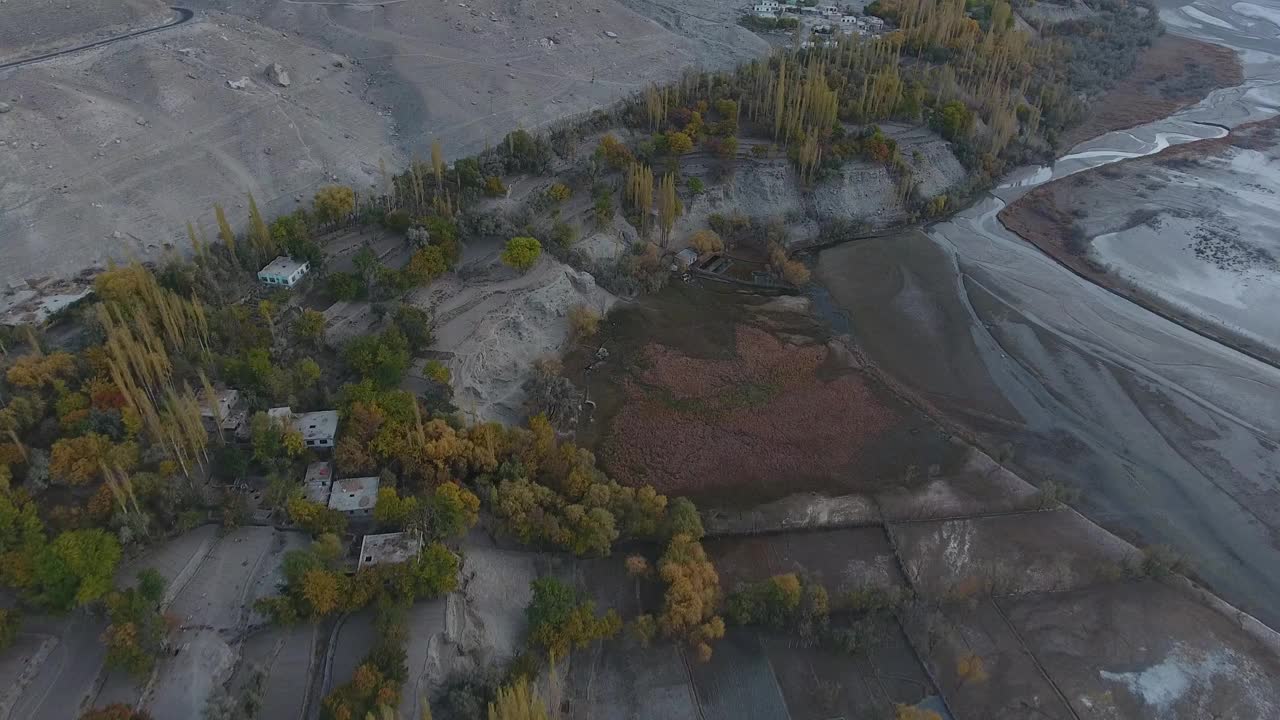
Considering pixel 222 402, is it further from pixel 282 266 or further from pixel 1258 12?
pixel 1258 12

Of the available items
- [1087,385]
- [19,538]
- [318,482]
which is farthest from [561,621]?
[1087,385]

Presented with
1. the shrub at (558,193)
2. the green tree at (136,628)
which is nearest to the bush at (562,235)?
the shrub at (558,193)

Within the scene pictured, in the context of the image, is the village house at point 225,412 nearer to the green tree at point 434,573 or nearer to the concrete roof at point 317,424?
the concrete roof at point 317,424

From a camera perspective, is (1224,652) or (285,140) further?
(285,140)

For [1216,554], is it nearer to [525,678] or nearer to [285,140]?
[525,678]

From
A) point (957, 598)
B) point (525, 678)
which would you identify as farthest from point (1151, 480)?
point (525, 678)
